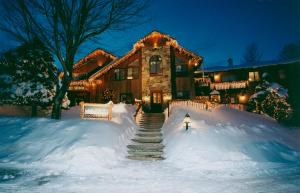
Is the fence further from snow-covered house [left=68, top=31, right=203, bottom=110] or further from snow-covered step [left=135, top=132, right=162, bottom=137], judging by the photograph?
snow-covered house [left=68, top=31, right=203, bottom=110]

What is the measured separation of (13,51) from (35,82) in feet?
10.8

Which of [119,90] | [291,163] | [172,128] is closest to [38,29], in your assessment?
[172,128]

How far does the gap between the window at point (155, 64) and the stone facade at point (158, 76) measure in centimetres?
38

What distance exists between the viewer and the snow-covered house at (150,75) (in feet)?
93.9

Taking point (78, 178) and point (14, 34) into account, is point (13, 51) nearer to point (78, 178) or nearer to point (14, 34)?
point (14, 34)

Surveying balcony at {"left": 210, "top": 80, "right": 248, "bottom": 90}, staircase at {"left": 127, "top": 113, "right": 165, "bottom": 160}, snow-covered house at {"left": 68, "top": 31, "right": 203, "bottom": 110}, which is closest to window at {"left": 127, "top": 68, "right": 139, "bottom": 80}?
snow-covered house at {"left": 68, "top": 31, "right": 203, "bottom": 110}

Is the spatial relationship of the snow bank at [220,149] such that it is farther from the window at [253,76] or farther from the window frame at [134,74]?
the window at [253,76]

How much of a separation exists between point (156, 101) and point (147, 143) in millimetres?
14143

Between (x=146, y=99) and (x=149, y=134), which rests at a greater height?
(x=146, y=99)

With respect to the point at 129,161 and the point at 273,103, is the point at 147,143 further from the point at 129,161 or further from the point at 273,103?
the point at 273,103

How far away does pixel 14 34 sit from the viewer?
16953 millimetres

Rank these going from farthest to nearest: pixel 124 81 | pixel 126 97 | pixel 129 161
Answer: pixel 124 81
pixel 126 97
pixel 129 161

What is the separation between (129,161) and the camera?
11.8m

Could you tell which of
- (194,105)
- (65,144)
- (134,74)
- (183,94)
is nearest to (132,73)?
(134,74)
